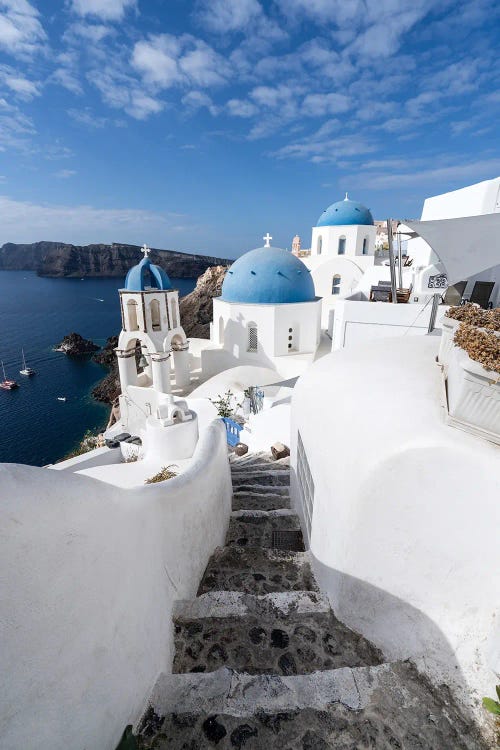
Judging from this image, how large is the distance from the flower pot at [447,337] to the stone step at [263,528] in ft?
11.2

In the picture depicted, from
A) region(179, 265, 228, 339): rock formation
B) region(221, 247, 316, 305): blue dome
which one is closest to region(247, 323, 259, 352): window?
region(221, 247, 316, 305): blue dome

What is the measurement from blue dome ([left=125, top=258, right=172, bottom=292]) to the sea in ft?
55.1

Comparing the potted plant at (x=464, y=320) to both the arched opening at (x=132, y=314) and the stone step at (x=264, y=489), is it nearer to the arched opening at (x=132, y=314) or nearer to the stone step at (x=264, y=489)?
the stone step at (x=264, y=489)

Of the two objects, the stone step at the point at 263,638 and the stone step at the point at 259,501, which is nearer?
the stone step at the point at 263,638

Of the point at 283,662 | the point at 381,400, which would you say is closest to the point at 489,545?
the point at 381,400

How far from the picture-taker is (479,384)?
8.77ft

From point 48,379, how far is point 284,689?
49.3 metres

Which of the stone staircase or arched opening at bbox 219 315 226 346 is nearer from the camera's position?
the stone staircase

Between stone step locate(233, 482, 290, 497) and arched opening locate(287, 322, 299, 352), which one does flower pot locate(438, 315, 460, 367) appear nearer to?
stone step locate(233, 482, 290, 497)

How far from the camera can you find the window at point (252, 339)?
20.5 metres

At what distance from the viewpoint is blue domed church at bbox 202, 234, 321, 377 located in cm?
2000

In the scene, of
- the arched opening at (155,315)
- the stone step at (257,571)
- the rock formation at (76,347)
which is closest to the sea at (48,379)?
the rock formation at (76,347)

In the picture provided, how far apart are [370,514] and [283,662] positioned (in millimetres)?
1598

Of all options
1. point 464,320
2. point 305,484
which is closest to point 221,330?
point 305,484
